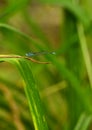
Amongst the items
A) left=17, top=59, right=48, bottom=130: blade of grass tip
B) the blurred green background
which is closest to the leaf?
the blurred green background

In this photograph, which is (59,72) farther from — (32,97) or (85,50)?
(32,97)

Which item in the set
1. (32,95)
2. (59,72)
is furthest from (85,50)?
(32,95)

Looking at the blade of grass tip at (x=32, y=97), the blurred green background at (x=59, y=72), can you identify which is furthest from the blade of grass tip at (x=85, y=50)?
the blade of grass tip at (x=32, y=97)

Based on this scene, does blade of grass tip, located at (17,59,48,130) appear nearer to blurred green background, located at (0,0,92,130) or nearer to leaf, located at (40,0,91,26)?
blurred green background, located at (0,0,92,130)

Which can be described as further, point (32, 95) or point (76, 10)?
point (76, 10)

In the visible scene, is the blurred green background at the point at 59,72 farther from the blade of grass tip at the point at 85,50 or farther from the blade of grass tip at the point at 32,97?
the blade of grass tip at the point at 32,97

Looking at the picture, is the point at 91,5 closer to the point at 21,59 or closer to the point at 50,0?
the point at 50,0

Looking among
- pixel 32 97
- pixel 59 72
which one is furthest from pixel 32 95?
pixel 59 72

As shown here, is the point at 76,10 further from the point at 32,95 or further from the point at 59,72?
the point at 32,95

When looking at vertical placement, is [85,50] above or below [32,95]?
above
